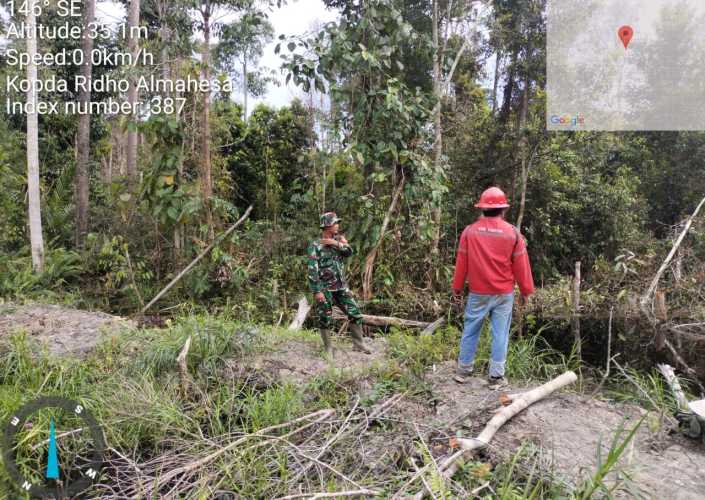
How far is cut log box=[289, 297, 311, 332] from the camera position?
7.12 metres

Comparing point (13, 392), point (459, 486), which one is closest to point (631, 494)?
point (459, 486)

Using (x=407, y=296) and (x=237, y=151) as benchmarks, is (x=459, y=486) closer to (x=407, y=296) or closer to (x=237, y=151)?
(x=407, y=296)

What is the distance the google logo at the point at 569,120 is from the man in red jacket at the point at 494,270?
27.0 feet

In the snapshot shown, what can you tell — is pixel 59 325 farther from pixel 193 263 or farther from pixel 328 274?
pixel 328 274

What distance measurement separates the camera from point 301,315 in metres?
7.39

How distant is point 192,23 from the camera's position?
879 cm

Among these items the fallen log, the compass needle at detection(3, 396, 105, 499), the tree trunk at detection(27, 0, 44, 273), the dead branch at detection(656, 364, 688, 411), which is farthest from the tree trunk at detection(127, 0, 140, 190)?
the dead branch at detection(656, 364, 688, 411)

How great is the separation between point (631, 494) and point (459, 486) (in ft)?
3.12

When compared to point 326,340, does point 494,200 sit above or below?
above

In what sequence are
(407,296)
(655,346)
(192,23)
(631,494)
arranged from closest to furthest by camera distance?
1. (631,494)
2. (655,346)
3. (407,296)
4. (192,23)

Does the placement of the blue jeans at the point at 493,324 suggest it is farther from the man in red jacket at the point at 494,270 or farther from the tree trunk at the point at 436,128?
the tree trunk at the point at 436,128

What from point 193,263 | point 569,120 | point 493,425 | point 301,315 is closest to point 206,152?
point 193,263

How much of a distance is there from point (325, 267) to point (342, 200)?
10.1 feet

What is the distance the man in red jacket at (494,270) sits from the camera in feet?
14.1
